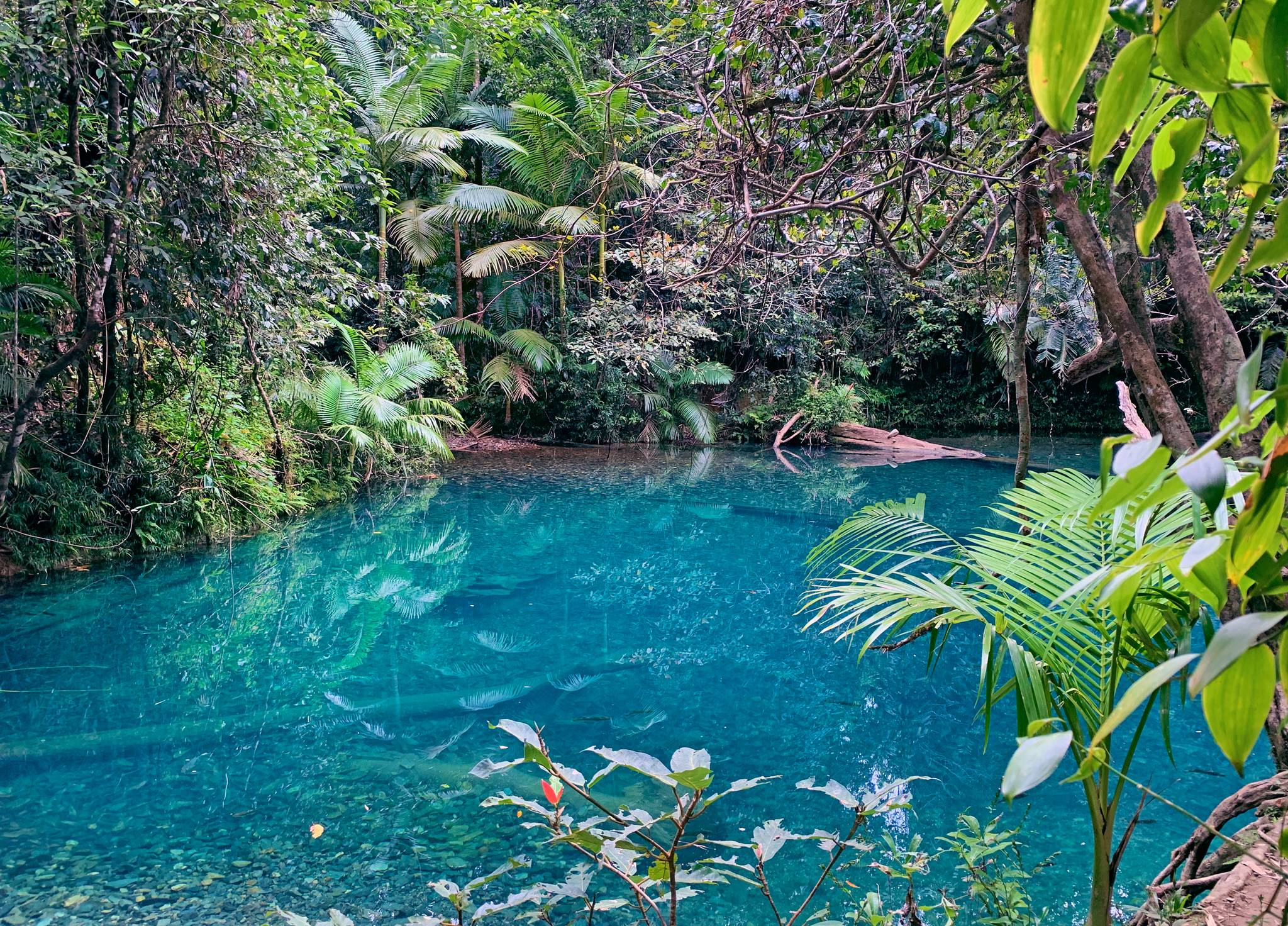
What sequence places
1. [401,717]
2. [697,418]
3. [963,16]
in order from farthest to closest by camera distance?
[697,418]
[401,717]
[963,16]

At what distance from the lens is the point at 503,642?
14.9ft

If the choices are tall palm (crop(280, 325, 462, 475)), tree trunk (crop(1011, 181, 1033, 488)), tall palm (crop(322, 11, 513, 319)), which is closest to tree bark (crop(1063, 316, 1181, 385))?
tree trunk (crop(1011, 181, 1033, 488))

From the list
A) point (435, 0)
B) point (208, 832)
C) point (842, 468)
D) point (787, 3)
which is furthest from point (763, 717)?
point (842, 468)

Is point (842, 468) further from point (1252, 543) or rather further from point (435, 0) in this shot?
point (1252, 543)

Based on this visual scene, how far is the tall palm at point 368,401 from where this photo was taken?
7758mm

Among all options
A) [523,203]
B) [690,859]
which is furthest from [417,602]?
[523,203]

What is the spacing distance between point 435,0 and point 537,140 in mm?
6177

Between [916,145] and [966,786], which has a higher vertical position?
[916,145]

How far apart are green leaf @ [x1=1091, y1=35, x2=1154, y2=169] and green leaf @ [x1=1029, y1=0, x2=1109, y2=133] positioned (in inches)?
0.6

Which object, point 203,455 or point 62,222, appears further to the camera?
point 203,455

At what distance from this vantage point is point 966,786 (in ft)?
9.52

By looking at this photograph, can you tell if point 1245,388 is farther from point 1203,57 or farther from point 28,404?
point 28,404

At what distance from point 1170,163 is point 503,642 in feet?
14.5

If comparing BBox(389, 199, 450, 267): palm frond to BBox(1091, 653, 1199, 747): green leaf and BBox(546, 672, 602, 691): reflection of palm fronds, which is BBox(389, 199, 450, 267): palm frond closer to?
BBox(546, 672, 602, 691): reflection of palm fronds
